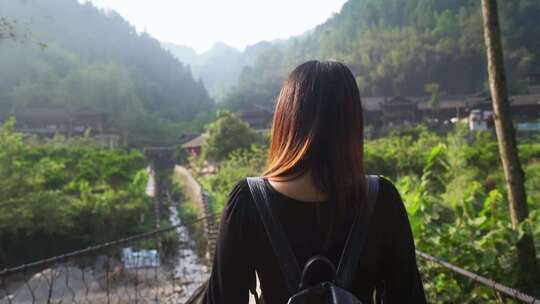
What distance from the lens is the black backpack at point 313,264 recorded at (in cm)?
83

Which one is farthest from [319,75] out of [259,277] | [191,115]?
[191,115]

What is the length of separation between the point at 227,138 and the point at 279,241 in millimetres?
20003

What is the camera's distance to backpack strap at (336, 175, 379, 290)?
0.86 metres

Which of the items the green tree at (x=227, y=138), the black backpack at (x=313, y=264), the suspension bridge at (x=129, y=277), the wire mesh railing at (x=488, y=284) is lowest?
the suspension bridge at (x=129, y=277)

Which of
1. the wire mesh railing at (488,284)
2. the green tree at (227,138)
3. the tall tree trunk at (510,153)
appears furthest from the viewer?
the green tree at (227,138)

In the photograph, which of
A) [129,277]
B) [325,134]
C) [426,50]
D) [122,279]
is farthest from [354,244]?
[426,50]

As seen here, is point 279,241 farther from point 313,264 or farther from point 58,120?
point 58,120

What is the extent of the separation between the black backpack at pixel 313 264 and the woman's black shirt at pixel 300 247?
0.02m

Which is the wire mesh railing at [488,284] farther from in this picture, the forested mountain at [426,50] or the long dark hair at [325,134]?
the forested mountain at [426,50]

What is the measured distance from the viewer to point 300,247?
2.90 feet

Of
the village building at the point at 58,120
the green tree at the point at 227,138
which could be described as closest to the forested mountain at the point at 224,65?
the village building at the point at 58,120

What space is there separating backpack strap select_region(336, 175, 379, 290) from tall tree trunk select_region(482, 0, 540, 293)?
6.89 feet

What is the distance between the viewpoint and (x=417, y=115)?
3359cm

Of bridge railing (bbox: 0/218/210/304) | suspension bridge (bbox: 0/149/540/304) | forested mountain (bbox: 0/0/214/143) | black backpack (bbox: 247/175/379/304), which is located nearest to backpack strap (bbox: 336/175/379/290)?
black backpack (bbox: 247/175/379/304)
